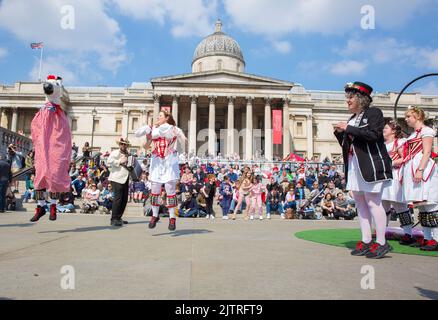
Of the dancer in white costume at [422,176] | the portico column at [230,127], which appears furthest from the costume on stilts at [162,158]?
the portico column at [230,127]

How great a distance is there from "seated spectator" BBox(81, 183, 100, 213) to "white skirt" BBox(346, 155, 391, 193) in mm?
10883

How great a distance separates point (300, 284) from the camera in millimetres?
2332

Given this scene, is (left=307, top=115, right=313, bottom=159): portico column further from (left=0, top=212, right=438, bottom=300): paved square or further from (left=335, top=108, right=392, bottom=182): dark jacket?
(left=0, top=212, right=438, bottom=300): paved square

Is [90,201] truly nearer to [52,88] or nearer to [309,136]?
[52,88]

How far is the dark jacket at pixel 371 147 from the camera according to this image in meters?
3.91

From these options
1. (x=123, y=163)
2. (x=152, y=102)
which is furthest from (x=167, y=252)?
(x=152, y=102)

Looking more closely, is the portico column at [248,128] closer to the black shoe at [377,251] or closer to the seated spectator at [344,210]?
the seated spectator at [344,210]

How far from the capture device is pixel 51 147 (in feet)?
20.1

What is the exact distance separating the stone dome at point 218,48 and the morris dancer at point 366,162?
5150cm

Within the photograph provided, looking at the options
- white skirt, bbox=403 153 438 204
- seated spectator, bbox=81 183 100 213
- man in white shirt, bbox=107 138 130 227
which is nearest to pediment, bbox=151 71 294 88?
seated spectator, bbox=81 183 100 213

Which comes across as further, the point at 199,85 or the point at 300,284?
the point at 199,85

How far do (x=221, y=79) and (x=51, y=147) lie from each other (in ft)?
124
